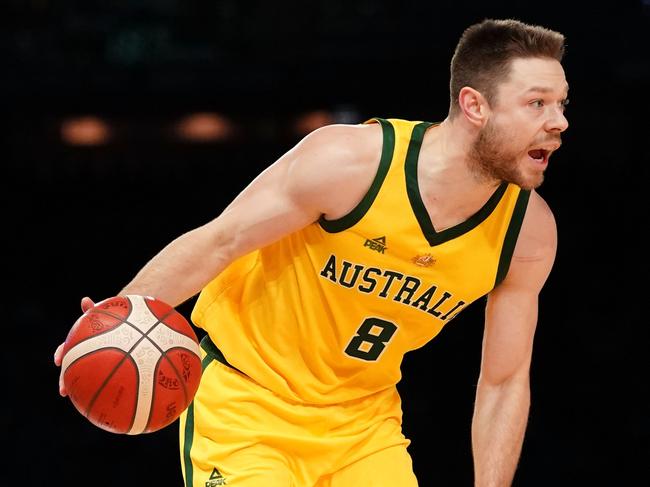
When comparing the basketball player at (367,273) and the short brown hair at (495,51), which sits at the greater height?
the short brown hair at (495,51)

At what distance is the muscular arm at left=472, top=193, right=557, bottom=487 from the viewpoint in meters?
3.35

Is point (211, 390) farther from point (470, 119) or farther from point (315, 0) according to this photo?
point (315, 0)

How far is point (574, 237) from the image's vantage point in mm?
8969

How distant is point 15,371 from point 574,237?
4796 mm

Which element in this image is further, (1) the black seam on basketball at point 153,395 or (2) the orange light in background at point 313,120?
(2) the orange light in background at point 313,120

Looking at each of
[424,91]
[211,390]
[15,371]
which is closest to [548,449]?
[424,91]

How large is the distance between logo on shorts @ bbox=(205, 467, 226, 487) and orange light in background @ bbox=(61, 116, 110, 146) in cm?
781

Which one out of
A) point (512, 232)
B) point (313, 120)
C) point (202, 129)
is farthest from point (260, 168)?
point (512, 232)

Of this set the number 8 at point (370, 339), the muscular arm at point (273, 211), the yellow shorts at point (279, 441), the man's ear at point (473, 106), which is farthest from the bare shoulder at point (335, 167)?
the yellow shorts at point (279, 441)

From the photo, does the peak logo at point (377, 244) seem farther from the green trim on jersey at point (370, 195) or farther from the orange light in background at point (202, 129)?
the orange light in background at point (202, 129)

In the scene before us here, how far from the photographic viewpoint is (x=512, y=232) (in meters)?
3.31

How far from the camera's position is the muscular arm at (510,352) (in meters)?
3.35

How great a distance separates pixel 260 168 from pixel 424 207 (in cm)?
652

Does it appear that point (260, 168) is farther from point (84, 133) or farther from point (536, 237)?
point (536, 237)
